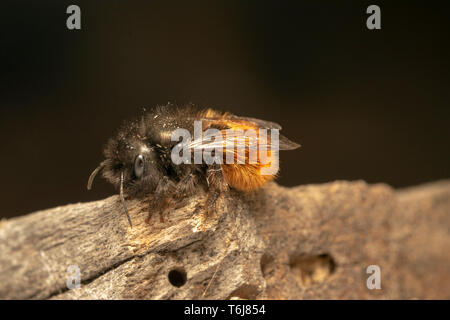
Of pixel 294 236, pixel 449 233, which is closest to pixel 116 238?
pixel 294 236

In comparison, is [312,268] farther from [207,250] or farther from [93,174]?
[93,174]

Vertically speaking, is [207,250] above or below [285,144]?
below

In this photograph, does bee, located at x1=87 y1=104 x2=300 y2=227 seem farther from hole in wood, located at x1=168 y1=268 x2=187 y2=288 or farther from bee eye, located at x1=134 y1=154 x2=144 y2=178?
hole in wood, located at x1=168 y1=268 x2=187 y2=288

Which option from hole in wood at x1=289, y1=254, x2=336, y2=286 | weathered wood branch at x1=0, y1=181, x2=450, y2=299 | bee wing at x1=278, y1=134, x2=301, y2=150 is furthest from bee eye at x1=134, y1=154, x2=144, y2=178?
hole in wood at x1=289, y1=254, x2=336, y2=286

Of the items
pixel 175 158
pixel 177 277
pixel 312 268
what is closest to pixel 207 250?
pixel 177 277

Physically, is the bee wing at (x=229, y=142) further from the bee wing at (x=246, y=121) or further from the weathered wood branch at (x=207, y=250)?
the weathered wood branch at (x=207, y=250)

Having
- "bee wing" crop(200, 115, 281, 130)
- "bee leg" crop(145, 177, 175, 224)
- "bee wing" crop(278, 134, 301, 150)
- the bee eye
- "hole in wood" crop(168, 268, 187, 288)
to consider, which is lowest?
"hole in wood" crop(168, 268, 187, 288)

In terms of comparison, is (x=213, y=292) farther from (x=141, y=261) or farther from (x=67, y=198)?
(x=67, y=198)
